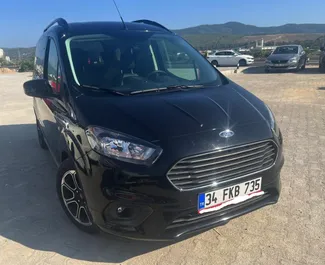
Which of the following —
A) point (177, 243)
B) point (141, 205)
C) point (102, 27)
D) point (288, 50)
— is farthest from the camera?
point (288, 50)

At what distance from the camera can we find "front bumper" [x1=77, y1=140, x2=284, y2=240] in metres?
2.54

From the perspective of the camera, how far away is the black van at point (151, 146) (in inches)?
101

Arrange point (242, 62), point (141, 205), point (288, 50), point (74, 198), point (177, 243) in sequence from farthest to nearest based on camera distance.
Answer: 1. point (242, 62)
2. point (288, 50)
3. point (74, 198)
4. point (177, 243)
5. point (141, 205)

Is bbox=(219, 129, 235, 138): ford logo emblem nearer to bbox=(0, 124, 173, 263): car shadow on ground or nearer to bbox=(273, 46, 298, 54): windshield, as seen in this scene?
bbox=(0, 124, 173, 263): car shadow on ground

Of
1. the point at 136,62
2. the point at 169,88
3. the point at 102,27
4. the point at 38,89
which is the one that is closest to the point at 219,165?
the point at 169,88

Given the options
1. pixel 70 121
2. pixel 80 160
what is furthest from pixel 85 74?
pixel 80 160

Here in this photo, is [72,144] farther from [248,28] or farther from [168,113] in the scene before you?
[248,28]

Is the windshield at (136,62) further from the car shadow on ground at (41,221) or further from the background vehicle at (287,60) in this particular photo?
the background vehicle at (287,60)

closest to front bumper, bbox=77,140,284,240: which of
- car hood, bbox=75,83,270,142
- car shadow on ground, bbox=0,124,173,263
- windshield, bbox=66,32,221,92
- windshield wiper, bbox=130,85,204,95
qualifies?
car shadow on ground, bbox=0,124,173,263

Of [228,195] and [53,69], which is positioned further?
[53,69]

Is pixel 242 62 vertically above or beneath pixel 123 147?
beneath

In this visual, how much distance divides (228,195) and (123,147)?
891mm

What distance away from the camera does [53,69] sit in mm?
3850

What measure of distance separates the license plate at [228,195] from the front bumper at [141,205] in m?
0.04
